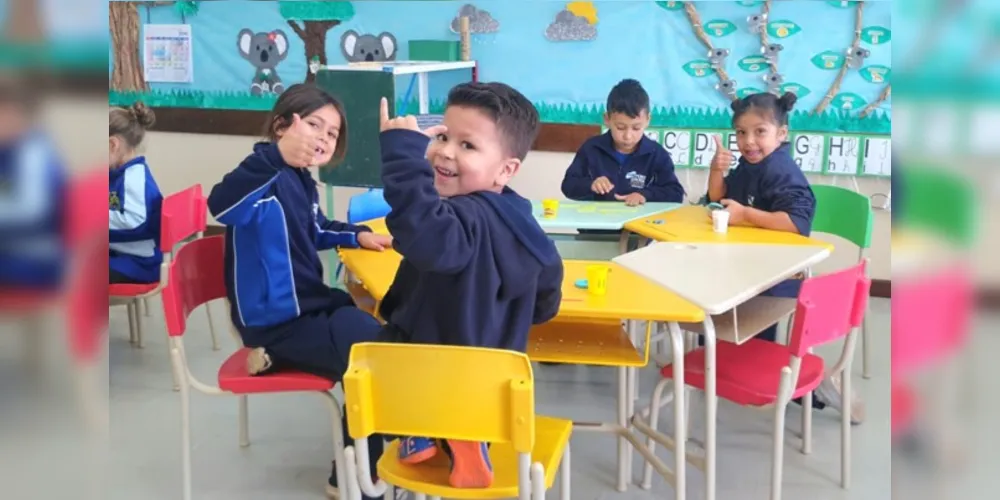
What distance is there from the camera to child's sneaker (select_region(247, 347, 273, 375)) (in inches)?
77.6

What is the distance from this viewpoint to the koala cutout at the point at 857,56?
3.93m

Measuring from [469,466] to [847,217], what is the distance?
6.81 feet

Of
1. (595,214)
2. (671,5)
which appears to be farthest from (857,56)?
(595,214)

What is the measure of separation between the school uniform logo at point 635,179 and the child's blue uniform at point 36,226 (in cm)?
311

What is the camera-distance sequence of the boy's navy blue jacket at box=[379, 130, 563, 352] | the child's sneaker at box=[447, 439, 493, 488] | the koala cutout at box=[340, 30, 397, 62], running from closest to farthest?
the boy's navy blue jacket at box=[379, 130, 563, 352] → the child's sneaker at box=[447, 439, 493, 488] → the koala cutout at box=[340, 30, 397, 62]

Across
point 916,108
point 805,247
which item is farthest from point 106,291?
point 805,247

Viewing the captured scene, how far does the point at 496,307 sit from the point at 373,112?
2.38m

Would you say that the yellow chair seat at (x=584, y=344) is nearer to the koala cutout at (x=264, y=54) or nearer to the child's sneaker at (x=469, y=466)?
the child's sneaker at (x=469, y=466)

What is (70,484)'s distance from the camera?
43cm

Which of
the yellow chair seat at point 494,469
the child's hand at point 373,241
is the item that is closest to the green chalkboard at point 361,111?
the child's hand at point 373,241

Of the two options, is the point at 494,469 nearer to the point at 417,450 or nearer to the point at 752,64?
the point at 417,450

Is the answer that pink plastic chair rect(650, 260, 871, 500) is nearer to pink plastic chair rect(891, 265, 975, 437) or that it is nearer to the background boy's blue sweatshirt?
the background boy's blue sweatshirt

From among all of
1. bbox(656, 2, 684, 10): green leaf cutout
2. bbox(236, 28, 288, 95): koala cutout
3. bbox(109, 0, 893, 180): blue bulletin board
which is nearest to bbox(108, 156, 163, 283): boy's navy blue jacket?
bbox(109, 0, 893, 180): blue bulletin board

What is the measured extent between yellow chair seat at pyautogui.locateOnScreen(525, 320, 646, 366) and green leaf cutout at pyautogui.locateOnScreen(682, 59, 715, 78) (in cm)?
239
